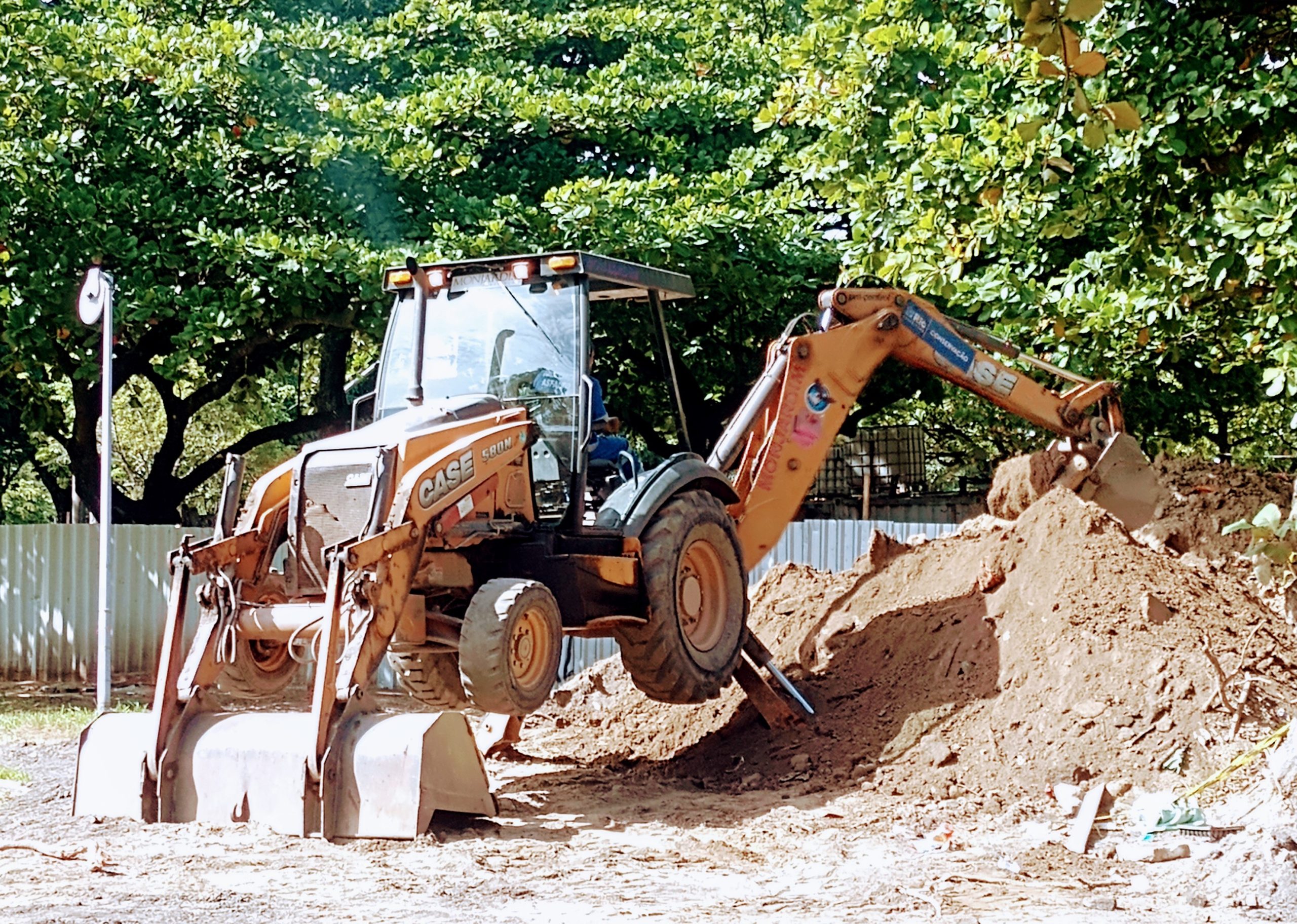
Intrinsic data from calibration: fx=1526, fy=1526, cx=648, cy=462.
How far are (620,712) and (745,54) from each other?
9.77m

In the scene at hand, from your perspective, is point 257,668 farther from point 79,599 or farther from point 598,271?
point 79,599

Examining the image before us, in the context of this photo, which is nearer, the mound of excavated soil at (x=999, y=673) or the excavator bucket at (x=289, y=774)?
the excavator bucket at (x=289, y=774)

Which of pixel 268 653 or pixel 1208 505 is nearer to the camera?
pixel 268 653

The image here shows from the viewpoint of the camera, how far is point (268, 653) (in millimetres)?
8766

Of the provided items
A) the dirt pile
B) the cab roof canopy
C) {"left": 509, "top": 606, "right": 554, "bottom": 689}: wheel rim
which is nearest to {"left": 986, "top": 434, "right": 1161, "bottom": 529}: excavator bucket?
the dirt pile

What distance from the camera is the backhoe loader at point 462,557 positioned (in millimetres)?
7844

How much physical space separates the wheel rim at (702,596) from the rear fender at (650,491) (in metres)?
0.39

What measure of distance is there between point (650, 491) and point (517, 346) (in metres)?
1.22

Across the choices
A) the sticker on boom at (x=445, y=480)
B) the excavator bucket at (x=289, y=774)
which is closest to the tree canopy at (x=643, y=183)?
the sticker on boom at (x=445, y=480)

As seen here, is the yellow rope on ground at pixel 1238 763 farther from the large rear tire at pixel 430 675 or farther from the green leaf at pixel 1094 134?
the large rear tire at pixel 430 675

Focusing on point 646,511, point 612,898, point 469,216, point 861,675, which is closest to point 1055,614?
point 861,675

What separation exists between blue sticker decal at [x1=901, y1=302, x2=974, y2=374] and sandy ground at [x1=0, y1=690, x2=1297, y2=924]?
3394 mm

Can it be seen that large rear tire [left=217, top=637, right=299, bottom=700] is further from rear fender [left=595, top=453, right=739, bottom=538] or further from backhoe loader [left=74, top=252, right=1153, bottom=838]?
rear fender [left=595, top=453, right=739, bottom=538]

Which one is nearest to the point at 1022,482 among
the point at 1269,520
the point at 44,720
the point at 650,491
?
the point at 650,491
